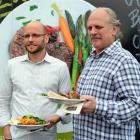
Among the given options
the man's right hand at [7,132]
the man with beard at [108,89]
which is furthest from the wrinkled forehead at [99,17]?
the man's right hand at [7,132]

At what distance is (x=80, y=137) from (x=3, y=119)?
0.83 meters

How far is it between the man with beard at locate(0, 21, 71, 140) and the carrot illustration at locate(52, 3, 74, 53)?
292mm

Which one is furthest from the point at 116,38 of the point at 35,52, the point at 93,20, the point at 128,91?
the point at 35,52

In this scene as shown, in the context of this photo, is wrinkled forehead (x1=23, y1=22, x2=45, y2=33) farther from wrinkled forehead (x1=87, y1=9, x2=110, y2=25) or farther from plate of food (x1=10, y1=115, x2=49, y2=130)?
wrinkled forehead (x1=87, y1=9, x2=110, y2=25)

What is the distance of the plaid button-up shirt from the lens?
6.27 ft

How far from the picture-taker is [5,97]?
2816 millimetres

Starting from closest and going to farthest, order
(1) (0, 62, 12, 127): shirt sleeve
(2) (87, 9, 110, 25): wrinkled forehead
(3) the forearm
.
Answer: (3) the forearm, (2) (87, 9, 110, 25): wrinkled forehead, (1) (0, 62, 12, 127): shirt sleeve

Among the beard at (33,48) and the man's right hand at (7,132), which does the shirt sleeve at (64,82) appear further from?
the man's right hand at (7,132)

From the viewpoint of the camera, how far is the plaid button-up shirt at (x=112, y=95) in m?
1.91

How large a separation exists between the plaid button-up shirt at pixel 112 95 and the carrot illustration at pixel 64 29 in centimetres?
93

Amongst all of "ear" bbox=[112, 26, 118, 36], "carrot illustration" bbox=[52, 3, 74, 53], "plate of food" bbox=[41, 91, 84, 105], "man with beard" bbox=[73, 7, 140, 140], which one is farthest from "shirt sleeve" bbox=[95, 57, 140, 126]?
"carrot illustration" bbox=[52, 3, 74, 53]

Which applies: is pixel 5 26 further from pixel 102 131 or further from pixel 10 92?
pixel 102 131

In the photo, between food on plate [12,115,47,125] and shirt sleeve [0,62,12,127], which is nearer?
food on plate [12,115,47,125]

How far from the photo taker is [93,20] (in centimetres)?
206
